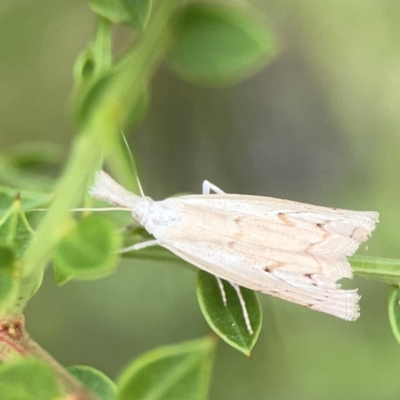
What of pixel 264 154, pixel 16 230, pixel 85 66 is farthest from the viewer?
pixel 264 154

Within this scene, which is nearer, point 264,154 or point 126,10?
point 126,10

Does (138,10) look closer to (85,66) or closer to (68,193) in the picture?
(85,66)

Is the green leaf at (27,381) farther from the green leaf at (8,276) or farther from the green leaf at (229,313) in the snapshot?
the green leaf at (229,313)

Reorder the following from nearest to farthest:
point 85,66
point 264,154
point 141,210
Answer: point 85,66
point 141,210
point 264,154

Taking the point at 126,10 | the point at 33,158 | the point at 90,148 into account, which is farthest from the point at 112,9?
the point at 33,158

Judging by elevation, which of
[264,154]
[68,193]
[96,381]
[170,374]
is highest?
[264,154]

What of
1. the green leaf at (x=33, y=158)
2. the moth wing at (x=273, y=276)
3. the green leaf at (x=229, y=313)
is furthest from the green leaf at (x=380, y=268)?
the green leaf at (x=33, y=158)

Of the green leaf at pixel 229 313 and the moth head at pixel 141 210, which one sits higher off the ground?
the moth head at pixel 141 210

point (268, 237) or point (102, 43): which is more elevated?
point (102, 43)
